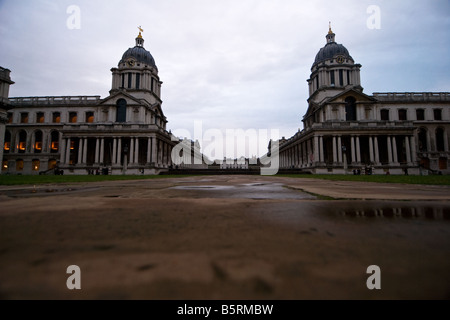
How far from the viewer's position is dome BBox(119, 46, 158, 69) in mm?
43463

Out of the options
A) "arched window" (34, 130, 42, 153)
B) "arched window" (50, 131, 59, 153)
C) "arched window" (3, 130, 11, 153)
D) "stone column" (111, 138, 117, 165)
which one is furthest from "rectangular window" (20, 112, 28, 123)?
"stone column" (111, 138, 117, 165)

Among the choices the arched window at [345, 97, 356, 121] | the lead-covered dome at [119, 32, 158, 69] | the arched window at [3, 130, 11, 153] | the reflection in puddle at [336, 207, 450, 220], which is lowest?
the reflection in puddle at [336, 207, 450, 220]

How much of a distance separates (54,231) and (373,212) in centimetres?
209

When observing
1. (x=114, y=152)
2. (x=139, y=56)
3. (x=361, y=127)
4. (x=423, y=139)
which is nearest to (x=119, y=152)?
(x=114, y=152)

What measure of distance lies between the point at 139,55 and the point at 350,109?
41.2m

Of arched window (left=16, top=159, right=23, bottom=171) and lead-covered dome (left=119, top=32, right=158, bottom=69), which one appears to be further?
arched window (left=16, top=159, right=23, bottom=171)

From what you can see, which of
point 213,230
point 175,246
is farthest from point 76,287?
point 213,230

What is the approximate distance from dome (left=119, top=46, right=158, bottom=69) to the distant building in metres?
33.6

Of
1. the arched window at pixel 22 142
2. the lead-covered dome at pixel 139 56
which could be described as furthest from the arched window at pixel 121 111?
the arched window at pixel 22 142

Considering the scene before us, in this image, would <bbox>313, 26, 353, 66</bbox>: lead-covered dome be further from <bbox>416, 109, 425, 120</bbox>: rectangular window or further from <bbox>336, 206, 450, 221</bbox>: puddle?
<bbox>336, 206, 450, 221</bbox>: puddle

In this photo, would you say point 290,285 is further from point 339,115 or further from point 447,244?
point 339,115

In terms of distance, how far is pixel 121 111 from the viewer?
39094mm

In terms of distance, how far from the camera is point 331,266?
0.72 metres

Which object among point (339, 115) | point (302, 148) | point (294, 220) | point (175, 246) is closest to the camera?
point (175, 246)
